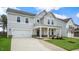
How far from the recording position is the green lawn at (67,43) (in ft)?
13.4

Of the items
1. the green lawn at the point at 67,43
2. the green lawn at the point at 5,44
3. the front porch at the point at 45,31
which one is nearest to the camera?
the green lawn at the point at 5,44

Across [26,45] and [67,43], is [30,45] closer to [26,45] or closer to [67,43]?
[26,45]

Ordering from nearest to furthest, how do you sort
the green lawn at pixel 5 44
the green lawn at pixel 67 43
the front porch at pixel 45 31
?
the green lawn at pixel 5 44, the green lawn at pixel 67 43, the front porch at pixel 45 31

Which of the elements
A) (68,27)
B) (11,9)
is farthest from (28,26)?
(68,27)

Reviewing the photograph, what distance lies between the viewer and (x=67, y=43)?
4168 mm

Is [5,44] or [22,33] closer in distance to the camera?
[5,44]

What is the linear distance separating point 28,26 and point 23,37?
27 cm

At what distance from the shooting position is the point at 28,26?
4246 mm

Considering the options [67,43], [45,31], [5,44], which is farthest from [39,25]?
[5,44]

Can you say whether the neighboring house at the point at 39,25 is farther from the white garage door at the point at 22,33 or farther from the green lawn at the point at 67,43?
the green lawn at the point at 67,43

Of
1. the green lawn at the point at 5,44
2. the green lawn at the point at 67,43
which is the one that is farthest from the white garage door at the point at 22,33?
the green lawn at the point at 67,43

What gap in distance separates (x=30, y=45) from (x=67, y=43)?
0.81m

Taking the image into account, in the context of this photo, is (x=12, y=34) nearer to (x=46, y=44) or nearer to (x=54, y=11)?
(x=46, y=44)

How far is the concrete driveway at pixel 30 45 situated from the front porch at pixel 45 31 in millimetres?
148
